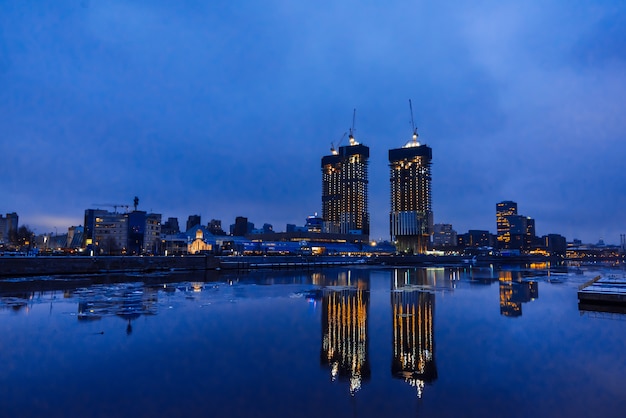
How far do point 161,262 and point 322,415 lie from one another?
84594mm

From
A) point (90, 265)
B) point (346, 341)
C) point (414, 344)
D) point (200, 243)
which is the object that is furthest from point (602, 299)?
point (200, 243)

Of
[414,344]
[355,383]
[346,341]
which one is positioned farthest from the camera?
[346,341]

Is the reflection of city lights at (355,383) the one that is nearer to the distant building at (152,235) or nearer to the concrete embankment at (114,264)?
the concrete embankment at (114,264)

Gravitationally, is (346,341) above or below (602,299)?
below

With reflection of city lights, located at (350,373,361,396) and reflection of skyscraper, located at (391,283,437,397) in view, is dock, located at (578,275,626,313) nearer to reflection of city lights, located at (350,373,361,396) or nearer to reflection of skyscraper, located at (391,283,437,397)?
reflection of skyscraper, located at (391,283,437,397)

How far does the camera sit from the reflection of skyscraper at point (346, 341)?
17.4 metres

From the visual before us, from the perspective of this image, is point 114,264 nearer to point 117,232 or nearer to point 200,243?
point 200,243

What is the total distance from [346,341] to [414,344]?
377cm

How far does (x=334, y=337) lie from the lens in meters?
24.2

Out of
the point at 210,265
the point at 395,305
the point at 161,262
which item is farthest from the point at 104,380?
the point at 210,265

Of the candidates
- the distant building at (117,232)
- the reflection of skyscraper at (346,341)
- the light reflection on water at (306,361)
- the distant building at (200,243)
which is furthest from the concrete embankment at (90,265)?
the distant building at (117,232)

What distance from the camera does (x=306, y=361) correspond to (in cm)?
1906

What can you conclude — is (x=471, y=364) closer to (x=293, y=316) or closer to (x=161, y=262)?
(x=293, y=316)

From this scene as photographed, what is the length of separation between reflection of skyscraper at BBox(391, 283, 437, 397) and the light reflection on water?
0.11 meters
